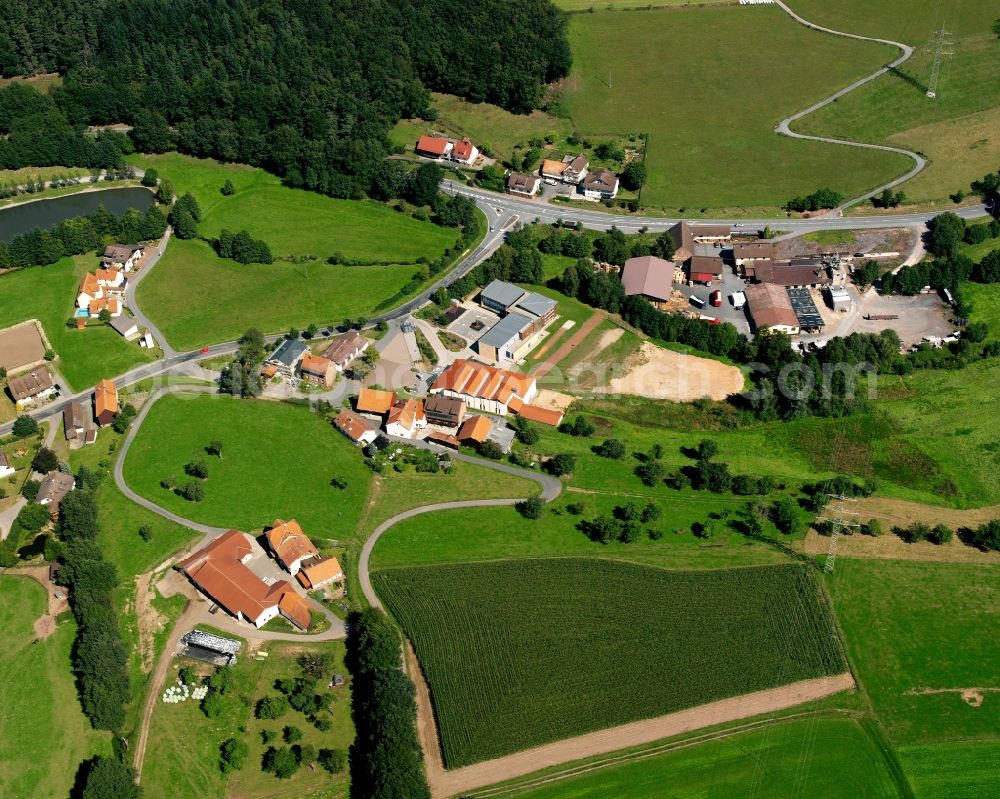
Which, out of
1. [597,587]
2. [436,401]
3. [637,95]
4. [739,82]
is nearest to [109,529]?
[436,401]

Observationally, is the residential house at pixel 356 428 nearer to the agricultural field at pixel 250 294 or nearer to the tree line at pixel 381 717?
the agricultural field at pixel 250 294

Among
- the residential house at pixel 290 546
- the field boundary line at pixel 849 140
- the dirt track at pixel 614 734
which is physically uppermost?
the field boundary line at pixel 849 140

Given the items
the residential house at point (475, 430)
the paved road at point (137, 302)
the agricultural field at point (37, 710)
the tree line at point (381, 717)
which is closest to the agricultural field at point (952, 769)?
the tree line at point (381, 717)

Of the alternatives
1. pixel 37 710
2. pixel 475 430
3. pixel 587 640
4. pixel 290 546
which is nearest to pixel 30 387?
pixel 290 546

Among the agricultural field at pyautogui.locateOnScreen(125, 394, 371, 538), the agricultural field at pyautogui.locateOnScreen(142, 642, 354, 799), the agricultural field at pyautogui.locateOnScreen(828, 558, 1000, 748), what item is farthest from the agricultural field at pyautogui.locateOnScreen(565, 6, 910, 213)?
the agricultural field at pyautogui.locateOnScreen(142, 642, 354, 799)

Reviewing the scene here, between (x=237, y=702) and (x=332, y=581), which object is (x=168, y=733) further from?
(x=332, y=581)

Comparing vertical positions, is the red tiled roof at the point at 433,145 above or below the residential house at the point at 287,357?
above

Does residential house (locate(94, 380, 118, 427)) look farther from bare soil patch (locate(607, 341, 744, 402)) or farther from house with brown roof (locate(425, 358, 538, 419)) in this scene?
bare soil patch (locate(607, 341, 744, 402))

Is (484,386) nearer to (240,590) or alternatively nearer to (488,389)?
(488,389)
